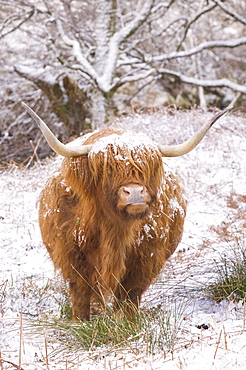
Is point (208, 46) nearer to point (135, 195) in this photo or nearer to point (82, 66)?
point (82, 66)

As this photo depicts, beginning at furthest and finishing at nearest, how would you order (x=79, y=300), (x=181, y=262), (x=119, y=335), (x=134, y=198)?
(x=181, y=262), (x=79, y=300), (x=134, y=198), (x=119, y=335)

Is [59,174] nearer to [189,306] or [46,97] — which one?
[189,306]

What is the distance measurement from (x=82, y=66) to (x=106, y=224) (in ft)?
26.5

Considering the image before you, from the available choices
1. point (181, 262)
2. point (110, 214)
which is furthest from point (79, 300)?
point (181, 262)

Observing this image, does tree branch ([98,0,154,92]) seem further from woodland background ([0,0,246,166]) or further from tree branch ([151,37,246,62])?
tree branch ([151,37,246,62])

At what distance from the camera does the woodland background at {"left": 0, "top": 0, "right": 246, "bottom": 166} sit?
11.0 m

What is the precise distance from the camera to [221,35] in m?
16.3

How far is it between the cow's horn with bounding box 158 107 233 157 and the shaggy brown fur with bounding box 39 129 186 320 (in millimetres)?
89

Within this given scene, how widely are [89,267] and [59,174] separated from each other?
676 mm

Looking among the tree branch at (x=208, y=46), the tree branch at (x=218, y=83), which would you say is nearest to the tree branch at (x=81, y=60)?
the tree branch at (x=208, y=46)

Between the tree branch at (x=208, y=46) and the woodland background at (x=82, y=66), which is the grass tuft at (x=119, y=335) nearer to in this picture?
the woodland background at (x=82, y=66)

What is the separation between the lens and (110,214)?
2.97m

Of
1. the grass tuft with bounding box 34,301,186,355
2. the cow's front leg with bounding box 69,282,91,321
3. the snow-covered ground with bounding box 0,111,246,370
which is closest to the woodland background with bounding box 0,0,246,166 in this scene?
the snow-covered ground with bounding box 0,111,246,370

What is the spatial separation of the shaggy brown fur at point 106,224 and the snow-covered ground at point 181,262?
0.40 metres
